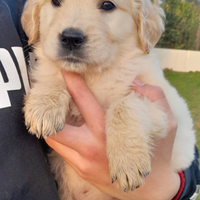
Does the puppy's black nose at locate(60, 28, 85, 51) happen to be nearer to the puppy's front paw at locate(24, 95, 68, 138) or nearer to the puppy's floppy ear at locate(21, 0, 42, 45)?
the puppy's front paw at locate(24, 95, 68, 138)

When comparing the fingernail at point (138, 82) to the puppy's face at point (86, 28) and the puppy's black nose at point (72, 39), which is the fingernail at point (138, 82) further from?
the puppy's black nose at point (72, 39)

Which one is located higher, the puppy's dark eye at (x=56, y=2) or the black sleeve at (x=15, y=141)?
the puppy's dark eye at (x=56, y=2)

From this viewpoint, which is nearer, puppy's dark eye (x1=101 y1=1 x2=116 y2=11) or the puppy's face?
the puppy's face

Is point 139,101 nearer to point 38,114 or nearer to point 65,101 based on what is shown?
point 65,101

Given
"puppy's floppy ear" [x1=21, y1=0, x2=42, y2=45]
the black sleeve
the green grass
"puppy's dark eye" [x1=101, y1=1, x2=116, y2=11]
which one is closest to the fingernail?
"puppy's dark eye" [x1=101, y1=1, x2=116, y2=11]

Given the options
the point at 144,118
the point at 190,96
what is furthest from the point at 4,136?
the point at 190,96

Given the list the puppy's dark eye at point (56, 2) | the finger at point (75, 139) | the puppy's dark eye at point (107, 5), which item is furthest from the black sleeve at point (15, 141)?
the puppy's dark eye at point (107, 5)

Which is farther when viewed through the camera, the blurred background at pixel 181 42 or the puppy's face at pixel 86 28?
the blurred background at pixel 181 42
